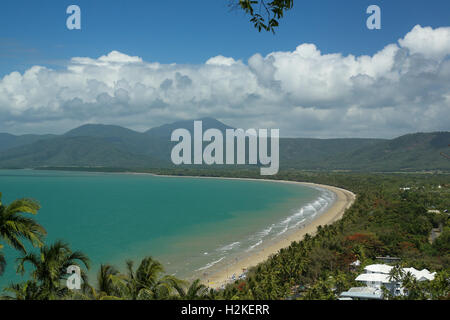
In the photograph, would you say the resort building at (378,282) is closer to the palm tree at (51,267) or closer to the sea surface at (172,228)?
the sea surface at (172,228)

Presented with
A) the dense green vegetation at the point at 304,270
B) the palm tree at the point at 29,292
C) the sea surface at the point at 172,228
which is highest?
the palm tree at the point at 29,292

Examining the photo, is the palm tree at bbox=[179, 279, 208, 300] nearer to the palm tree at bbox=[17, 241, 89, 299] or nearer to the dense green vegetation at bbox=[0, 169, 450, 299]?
the dense green vegetation at bbox=[0, 169, 450, 299]

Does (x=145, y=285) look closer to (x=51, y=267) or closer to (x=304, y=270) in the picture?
(x=51, y=267)

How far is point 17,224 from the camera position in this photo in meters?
4.98

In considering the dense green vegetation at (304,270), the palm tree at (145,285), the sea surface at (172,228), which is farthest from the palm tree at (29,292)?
the sea surface at (172,228)

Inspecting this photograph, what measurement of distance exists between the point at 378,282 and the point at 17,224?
18.9 metres

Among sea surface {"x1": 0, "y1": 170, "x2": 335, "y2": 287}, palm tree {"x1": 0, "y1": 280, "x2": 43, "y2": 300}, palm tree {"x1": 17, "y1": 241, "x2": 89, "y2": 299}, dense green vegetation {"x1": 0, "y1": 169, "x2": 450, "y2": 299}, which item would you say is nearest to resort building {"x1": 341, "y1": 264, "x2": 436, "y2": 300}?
dense green vegetation {"x1": 0, "y1": 169, "x2": 450, "y2": 299}

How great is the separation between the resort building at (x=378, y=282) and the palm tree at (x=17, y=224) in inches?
627

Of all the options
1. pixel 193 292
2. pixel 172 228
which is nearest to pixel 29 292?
pixel 193 292

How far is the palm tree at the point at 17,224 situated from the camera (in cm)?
498

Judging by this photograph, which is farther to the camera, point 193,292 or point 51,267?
point 193,292

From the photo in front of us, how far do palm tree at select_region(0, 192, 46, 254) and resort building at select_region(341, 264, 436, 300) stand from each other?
15.9 m
